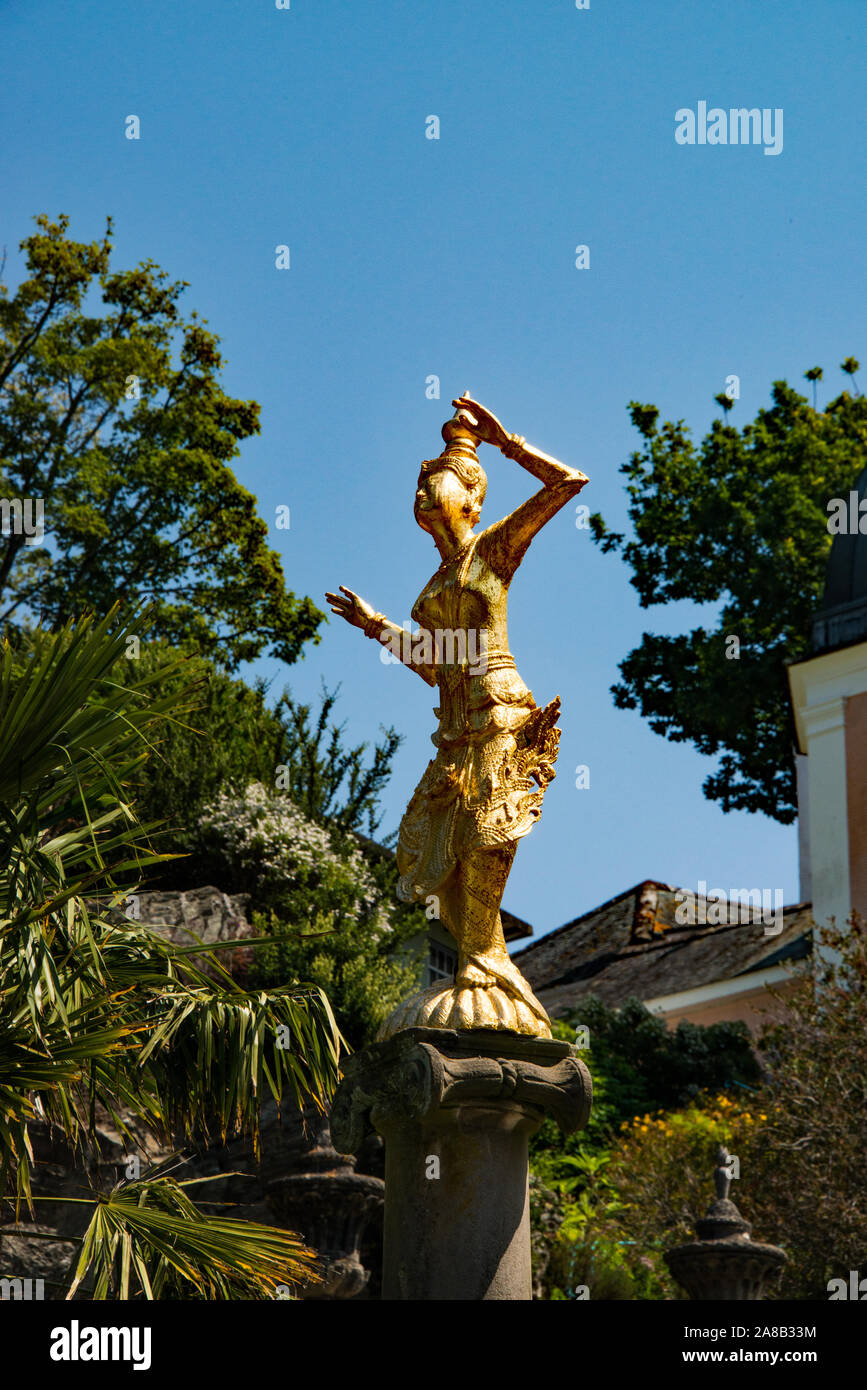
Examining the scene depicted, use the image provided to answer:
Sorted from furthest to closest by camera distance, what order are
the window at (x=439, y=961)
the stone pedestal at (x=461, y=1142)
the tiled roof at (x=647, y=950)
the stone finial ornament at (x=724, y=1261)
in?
the tiled roof at (x=647, y=950)
the window at (x=439, y=961)
the stone finial ornament at (x=724, y=1261)
the stone pedestal at (x=461, y=1142)

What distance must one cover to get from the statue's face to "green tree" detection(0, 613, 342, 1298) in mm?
1543

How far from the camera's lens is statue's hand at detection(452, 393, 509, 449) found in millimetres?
7699

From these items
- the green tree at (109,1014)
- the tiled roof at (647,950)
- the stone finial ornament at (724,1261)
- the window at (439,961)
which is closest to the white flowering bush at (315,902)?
the window at (439,961)

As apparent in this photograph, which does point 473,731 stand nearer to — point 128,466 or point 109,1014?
point 109,1014

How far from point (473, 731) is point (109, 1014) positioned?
6.57ft

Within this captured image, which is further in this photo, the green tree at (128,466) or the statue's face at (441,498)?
the green tree at (128,466)

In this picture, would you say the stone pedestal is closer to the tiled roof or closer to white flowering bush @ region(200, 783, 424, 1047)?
white flowering bush @ region(200, 783, 424, 1047)

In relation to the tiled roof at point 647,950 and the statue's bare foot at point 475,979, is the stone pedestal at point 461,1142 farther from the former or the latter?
the tiled roof at point 647,950

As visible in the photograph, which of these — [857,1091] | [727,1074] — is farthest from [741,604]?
[857,1091]

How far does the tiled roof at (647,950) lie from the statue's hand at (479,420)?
47.7 ft

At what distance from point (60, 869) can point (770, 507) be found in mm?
22424

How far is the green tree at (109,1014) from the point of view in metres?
6.12

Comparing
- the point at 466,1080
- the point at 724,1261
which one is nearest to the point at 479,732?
the point at 466,1080

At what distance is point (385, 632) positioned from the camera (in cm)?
783
